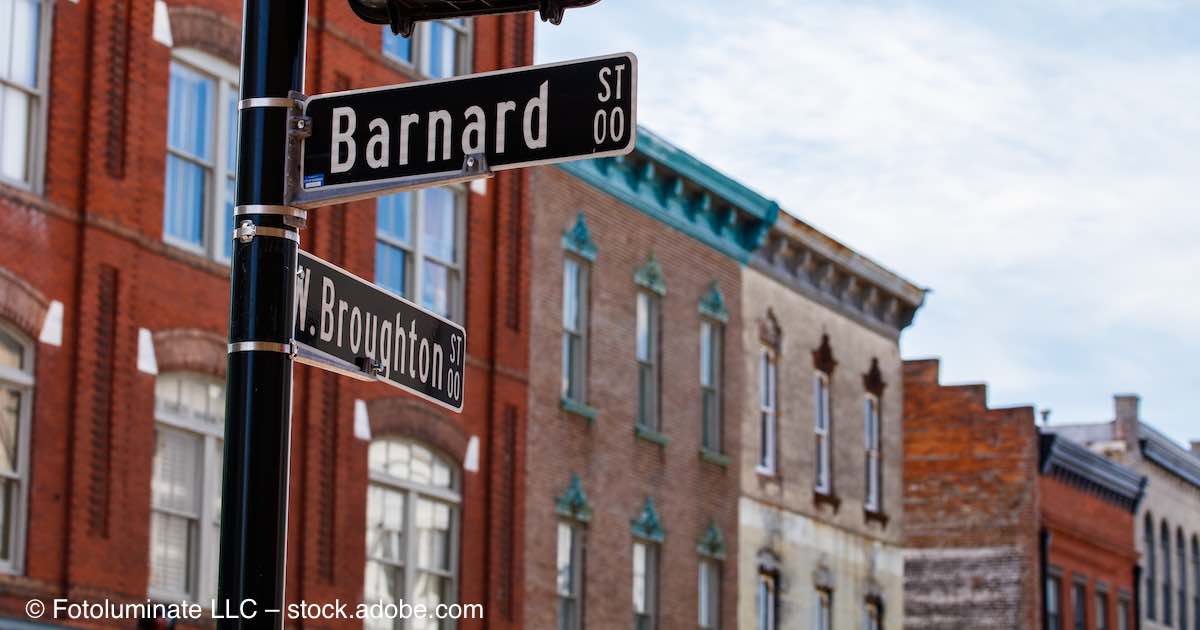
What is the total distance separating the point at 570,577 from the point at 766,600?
631 centimetres

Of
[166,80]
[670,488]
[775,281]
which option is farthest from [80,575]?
[775,281]

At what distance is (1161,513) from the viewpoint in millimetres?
49812

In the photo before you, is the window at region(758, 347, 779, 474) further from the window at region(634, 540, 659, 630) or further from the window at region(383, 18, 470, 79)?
the window at region(383, 18, 470, 79)

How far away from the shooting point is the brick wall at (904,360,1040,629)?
41.6 meters

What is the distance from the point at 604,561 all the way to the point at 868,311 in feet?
36.0

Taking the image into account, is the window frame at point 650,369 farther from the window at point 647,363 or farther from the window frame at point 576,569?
the window frame at point 576,569

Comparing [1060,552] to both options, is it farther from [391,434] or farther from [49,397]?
[49,397]

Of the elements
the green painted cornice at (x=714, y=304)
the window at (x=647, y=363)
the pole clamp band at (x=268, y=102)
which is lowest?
the pole clamp band at (x=268, y=102)

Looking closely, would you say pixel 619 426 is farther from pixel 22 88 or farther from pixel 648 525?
pixel 22 88

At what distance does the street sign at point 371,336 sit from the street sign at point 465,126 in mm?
294

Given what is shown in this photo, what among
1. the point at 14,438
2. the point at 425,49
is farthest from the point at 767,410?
the point at 14,438

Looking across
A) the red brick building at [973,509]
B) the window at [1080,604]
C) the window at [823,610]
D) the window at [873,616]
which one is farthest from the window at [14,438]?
the window at [1080,604]

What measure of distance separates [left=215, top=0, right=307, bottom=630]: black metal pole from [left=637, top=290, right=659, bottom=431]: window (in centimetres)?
2388

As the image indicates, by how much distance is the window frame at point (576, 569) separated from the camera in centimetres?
2781
